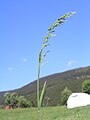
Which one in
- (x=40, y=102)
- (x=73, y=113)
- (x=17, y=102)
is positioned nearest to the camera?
(x=40, y=102)

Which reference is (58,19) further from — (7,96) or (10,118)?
(7,96)

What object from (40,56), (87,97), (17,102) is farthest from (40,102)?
(17,102)

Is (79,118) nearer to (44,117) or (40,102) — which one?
(44,117)

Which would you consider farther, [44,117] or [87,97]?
[87,97]

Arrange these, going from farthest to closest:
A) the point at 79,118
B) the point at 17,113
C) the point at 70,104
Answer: the point at 70,104 < the point at 17,113 < the point at 79,118

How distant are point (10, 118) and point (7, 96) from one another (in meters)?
132

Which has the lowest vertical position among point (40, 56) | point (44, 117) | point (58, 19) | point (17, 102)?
point (40, 56)

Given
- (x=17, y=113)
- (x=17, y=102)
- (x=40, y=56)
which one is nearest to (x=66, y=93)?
(x=17, y=102)

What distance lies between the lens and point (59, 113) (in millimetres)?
34562

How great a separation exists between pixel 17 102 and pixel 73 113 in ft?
408

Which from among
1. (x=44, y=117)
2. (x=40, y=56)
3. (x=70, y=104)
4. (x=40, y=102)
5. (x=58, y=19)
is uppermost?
(x=70, y=104)

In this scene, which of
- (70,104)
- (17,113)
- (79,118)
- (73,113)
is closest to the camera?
(79,118)

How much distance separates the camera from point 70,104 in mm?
47125

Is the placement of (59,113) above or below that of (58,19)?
above
